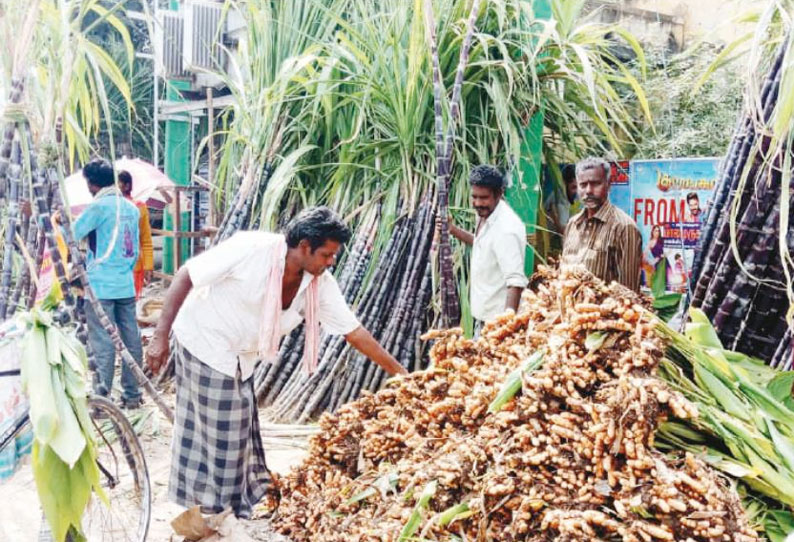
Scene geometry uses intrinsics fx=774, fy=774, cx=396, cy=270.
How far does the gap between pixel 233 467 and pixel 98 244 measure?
252 centimetres

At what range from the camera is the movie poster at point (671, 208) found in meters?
4.68

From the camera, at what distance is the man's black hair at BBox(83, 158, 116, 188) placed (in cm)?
504

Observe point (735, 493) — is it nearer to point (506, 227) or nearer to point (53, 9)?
point (506, 227)

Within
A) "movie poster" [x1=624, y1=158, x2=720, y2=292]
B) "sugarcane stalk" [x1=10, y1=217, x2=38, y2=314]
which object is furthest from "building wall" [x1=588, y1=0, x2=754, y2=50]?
"sugarcane stalk" [x1=10, y1=217, x2=38, y2=314]

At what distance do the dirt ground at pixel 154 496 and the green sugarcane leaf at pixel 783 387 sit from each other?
6.02ft

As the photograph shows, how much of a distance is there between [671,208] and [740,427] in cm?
307

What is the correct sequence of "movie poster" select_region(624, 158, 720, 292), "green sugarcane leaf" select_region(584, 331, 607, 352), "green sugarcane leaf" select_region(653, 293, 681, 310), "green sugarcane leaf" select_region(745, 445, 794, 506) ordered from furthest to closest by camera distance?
"movie poster" select_region(624, 158, 720, 292), "green sugarcane leaf" select_region(653, 293, 681, 310), "green sugarcane leaf" select_region(584, 331, 607, 352), "green sugarcane leaf" select_region(745, 445, 794, 506)

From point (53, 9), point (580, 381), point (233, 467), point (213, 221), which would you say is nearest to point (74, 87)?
point (53, 9)

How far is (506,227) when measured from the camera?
3785 mm

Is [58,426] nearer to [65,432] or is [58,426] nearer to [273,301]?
[65,432]

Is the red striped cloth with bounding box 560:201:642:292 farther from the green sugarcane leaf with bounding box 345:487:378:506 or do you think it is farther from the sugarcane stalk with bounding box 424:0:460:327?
the green sugarcane leaf with bounding box 345:487:378:506

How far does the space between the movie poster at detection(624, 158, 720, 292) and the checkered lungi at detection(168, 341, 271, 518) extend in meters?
2.72

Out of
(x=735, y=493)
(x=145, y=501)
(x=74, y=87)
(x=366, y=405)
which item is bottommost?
(x=145, y=501)

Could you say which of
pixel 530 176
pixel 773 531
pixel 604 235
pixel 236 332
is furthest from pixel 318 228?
pixel 530 176
